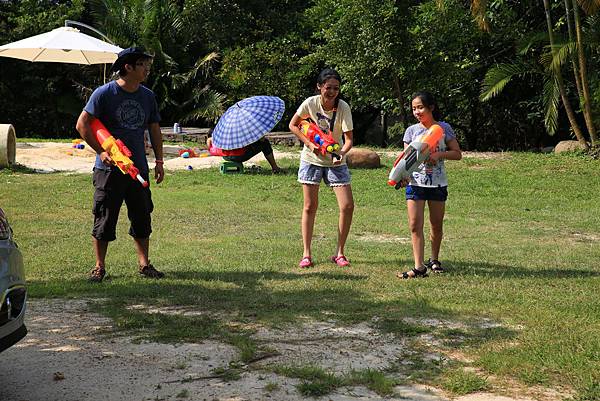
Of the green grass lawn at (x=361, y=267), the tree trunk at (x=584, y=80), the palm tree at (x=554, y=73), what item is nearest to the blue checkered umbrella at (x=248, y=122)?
the green grass lawn at (x=361, y=267)

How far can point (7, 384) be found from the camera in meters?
A: 4.45

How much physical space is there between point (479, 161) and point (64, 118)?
14.9 m

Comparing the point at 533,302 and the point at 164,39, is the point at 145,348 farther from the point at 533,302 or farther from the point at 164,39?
the point at 164,39

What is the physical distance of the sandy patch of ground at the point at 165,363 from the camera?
14.1 ft

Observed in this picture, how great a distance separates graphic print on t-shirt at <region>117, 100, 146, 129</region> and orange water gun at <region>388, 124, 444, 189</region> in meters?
2.05

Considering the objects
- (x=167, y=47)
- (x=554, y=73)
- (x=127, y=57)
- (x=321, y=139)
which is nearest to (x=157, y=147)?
(x=127, y=57)

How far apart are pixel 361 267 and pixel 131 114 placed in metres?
2.36

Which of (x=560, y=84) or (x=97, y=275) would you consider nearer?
(x=97, y=275)

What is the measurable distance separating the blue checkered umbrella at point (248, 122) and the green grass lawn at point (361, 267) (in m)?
0.76

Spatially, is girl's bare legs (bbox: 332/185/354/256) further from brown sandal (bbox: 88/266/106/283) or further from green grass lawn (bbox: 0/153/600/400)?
brown sandal (bbox: 88/266/106/283)

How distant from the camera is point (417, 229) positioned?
730 centimetres

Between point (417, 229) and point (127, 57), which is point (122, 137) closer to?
point (127, 57)

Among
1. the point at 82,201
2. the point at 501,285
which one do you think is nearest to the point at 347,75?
the point at 82,201

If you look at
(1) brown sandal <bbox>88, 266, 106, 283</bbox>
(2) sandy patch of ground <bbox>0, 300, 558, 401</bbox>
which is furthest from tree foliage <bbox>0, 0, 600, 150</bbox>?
(2) sandy patch of ground <bbox>0, 300, 558, 401</bbox>
